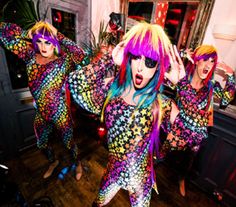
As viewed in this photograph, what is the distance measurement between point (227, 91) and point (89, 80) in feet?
4.98

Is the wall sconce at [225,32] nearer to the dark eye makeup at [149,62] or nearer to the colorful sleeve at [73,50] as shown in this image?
the dark eye makeup at [149,62]

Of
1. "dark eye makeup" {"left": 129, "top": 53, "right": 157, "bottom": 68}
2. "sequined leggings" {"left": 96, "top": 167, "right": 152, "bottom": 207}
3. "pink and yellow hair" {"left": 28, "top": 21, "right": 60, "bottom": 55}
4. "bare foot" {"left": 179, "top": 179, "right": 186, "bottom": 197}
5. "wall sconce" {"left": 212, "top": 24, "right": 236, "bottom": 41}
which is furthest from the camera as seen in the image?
"bare foot" {"left": 179, "top": 179, "right": 186, "bottom": 197}

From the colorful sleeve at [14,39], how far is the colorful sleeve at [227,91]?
6.89 feet

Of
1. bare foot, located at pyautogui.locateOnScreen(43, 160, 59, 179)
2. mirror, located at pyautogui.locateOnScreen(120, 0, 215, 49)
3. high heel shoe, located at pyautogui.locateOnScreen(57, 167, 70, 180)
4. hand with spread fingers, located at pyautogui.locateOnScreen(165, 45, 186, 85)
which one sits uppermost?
mirror, located at pyautogui.locateOnScreen(120, 0, 215, 49)

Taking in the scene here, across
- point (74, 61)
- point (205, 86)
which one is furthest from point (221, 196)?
point (74, 61)

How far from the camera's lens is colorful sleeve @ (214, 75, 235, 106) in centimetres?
154

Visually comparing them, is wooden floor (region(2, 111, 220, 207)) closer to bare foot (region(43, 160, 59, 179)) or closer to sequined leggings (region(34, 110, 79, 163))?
bare foot (region(43, 160, 59, 179))

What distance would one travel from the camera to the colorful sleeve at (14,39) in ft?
4.87

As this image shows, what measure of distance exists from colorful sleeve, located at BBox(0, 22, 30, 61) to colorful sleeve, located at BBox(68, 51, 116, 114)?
1.02 meters

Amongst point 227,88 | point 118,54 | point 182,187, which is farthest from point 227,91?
point 182,187

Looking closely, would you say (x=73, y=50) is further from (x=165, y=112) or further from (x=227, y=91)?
(x=227, y=91)

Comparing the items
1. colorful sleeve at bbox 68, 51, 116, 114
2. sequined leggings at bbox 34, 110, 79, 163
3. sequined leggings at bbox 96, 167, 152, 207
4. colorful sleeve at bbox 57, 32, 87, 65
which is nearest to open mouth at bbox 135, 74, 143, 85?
colorful sleeve at bbox 68, 51, 116, 114

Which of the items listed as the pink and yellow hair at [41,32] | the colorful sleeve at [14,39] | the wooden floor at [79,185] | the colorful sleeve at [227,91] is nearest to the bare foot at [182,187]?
the wooden floor at [79,185]

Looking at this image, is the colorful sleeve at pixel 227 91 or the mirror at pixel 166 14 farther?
the mirror at pixel 166 14
